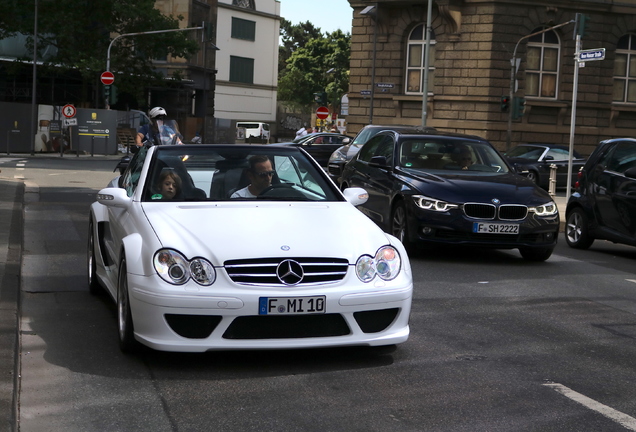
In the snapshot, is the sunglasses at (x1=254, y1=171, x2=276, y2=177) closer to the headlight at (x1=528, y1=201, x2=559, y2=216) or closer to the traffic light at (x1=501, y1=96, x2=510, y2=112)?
the headlight at (x1=528, y1=201, x2=559, y2=216)

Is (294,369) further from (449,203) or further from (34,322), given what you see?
(449,203)

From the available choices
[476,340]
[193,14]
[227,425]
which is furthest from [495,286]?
[193,14]

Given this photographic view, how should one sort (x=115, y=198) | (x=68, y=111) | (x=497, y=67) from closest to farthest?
(x=115, y=198)
(x=497, y=67)
(x=68, y=111)

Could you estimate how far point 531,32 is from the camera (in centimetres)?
3878

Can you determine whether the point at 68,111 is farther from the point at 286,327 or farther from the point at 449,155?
the point at 286,327

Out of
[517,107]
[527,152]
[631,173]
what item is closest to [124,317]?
[631,173]

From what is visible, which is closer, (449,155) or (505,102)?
(449,155)

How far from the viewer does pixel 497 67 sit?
124ft

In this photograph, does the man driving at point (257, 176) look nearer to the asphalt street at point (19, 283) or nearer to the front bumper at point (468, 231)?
the asphalt street at point (19, 283)

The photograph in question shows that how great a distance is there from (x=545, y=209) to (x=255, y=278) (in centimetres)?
616

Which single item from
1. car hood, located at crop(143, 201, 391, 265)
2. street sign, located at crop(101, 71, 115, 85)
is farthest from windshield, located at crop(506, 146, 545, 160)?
car hood, located at crop(143, 201, 391, 265)

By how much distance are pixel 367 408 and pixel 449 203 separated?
610 centimetres

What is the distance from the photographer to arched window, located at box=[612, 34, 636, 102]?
40.0 meters

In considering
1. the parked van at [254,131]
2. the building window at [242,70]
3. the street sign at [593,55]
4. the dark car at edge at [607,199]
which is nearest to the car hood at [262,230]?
the dark car at edge at [607,199]
